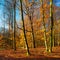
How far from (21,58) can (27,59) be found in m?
0.76

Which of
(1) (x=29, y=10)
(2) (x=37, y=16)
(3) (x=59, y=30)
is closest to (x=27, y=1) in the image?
(1) (x=29, y=10)

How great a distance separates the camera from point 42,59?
1762 centimetres

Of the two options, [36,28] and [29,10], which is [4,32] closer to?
[36,28]

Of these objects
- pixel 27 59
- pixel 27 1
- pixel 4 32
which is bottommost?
pixel 27 59

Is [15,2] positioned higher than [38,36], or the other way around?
[15,2]

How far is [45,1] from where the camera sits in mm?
32562

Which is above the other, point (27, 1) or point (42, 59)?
point (27, 1)

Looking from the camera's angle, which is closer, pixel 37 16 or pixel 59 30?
pixel 37 16

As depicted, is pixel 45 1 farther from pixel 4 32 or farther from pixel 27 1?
pixel 4 32

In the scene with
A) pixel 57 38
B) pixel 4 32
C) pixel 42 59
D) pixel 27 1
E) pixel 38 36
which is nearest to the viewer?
pixel 42 59

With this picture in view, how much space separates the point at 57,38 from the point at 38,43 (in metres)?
5.45

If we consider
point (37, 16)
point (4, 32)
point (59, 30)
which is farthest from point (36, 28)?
point (4, 32)

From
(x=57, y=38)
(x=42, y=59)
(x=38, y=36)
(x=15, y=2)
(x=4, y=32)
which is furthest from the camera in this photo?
(x=4, y=32)

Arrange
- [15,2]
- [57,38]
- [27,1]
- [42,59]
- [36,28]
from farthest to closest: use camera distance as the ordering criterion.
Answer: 1. [57,38]
2. [36,28]
3. [27,1]
4. [15,2]
5. [42,59]
